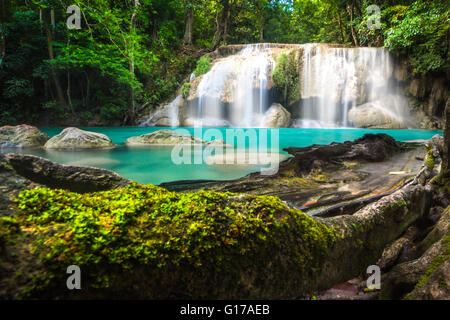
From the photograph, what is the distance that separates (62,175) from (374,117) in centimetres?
1688

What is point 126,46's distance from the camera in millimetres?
9586

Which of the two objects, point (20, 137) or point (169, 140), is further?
point (169, 140)

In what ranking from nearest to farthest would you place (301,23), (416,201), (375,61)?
1. (416,201)
2. (375,61)
3. (301,23)

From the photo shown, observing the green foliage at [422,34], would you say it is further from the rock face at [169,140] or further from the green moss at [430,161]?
the rock face at [169,140]

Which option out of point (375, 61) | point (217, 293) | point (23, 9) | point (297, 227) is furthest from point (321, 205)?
point (23, 9)

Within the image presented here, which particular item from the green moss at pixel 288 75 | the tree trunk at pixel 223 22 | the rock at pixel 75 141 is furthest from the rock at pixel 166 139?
the tree trunk at pixel 223 22

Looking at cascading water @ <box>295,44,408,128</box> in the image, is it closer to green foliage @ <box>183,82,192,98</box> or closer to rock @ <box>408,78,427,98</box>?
rock @ <box>408,78,427,98</box>

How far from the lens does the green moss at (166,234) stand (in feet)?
2.69

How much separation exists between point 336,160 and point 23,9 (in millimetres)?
19504

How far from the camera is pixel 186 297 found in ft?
3.12

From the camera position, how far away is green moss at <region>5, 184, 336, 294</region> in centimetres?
82

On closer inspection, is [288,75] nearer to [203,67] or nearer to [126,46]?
[203,67]

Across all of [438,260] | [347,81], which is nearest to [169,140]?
[438,260]
